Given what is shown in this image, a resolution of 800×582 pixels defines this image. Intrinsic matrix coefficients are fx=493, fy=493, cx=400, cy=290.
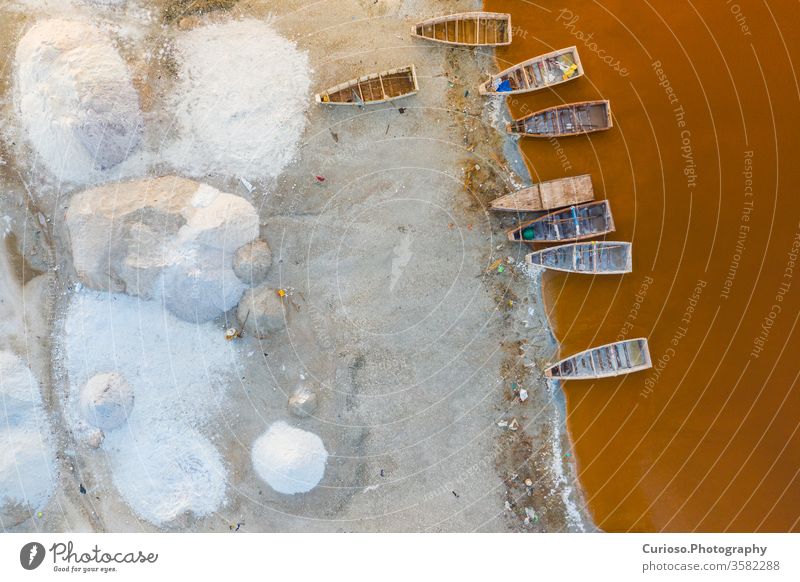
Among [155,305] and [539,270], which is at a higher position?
[539,270]

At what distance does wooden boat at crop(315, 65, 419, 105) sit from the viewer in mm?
15195

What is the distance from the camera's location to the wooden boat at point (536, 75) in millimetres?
15289

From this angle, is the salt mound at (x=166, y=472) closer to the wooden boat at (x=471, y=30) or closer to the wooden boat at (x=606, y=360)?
the wooden boat at (x=606, y=360)

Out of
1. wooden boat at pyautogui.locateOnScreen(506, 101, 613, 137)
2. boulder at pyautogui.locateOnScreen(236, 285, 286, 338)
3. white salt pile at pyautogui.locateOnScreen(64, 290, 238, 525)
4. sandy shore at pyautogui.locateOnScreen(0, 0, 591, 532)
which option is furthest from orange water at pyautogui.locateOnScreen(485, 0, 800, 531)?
white salt pile at pyautogui.locateOnScreen(64, 290, 238, 525)

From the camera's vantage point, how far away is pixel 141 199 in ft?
48.9

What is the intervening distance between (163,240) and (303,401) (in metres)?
6.45

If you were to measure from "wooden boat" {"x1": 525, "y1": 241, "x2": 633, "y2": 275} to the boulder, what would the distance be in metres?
7.97

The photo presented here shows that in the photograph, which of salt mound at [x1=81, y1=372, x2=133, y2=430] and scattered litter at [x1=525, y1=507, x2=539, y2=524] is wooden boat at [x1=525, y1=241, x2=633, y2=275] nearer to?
scattered litter at [x1=525, y1=507, x2=539, y2=524]

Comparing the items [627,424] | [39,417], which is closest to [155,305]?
[39,417]

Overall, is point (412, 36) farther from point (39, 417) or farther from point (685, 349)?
point (39, 417)

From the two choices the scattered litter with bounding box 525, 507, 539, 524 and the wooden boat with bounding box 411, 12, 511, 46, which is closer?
the wooden boat with bounding box 411, 12, 511, 46
